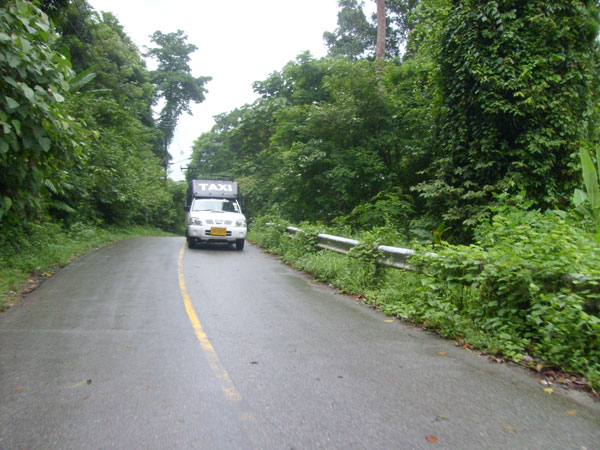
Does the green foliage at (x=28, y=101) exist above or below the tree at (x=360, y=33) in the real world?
below

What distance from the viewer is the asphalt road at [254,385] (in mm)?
2959

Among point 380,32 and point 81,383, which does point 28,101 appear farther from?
point 380,32

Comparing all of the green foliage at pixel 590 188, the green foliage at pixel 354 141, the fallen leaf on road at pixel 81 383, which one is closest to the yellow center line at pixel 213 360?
the fallen leaf on road at pixel 81 383

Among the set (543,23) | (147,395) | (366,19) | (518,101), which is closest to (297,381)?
(147,395)

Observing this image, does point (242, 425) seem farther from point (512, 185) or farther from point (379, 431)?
point (512, 185)

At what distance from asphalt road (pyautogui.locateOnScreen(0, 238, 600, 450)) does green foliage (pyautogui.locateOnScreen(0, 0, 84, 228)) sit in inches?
79.8

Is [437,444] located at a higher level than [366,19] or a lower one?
lower

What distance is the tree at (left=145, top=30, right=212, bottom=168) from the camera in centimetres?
4434

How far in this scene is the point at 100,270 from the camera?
10.3m

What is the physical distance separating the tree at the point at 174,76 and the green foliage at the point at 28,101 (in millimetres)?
39698

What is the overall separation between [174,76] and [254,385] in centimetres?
4477

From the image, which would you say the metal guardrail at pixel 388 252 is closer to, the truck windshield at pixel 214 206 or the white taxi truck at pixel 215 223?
the white taxi truck at pixel 215 223

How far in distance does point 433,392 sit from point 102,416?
253 cm

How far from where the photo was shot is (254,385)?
3801mm
